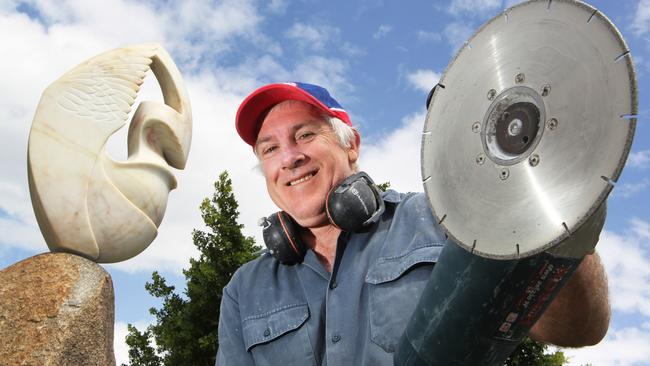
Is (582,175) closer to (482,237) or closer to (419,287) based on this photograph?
(482,237)

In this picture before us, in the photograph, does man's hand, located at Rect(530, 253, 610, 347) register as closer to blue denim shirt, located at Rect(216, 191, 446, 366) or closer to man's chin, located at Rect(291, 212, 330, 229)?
blue denim shirt, located at Rect(216, 191, 446, 366)

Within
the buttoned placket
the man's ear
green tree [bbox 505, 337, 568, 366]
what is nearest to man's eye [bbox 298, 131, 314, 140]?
the man's ear

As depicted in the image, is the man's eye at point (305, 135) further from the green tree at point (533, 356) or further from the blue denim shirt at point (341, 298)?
the green tree at point (533, 356)

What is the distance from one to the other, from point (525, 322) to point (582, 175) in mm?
666

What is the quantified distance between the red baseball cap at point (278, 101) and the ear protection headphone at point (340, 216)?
473 mm

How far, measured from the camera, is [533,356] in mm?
15352

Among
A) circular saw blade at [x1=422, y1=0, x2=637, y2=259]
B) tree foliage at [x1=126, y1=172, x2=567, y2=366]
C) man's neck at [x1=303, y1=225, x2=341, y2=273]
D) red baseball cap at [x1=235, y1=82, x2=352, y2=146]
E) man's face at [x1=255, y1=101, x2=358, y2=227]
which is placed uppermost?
tree foliage at [x1=126, y1=172, x2=567, y2=366]

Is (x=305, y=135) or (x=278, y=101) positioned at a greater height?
(x=278, y=101)

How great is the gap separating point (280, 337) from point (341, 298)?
1.37 feet

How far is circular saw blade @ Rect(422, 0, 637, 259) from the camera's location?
1.67m

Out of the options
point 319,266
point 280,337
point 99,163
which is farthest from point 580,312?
point 99,163

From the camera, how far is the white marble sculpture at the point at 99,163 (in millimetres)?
6242

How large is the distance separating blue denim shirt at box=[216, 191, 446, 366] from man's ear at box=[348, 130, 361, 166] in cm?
33

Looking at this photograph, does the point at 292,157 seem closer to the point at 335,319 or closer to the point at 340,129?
the point at 340,129
